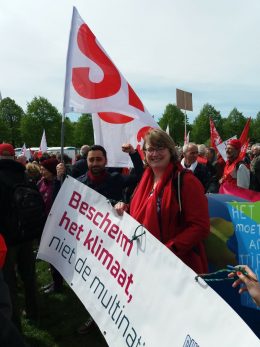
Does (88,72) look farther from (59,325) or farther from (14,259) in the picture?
(59,325)

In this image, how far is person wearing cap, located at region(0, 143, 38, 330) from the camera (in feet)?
11.3

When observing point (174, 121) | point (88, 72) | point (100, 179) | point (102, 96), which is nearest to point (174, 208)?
point (100, 179)

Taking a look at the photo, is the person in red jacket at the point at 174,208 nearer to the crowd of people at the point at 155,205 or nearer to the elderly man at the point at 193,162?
the crowd of people at the point at 155,205

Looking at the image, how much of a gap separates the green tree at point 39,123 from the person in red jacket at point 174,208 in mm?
51244

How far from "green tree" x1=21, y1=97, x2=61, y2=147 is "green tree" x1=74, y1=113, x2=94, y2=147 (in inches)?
142

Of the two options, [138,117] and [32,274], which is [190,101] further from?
[32,274]

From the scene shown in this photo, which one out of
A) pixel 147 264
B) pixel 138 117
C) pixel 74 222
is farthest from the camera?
pixel 138 117

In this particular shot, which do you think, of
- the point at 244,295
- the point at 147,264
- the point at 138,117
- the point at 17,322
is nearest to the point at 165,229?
the point at 147,264

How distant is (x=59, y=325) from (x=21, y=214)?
166 cm

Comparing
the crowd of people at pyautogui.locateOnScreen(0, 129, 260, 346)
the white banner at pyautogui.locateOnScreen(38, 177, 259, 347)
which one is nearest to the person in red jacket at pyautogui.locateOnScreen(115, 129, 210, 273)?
the crowd of people at pyautogui.locateOnScreen(0, 129, 260, 346)

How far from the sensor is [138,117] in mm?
4508

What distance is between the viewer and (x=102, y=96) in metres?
4.43

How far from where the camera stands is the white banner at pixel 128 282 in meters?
1.65

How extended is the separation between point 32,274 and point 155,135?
2.52 meters
